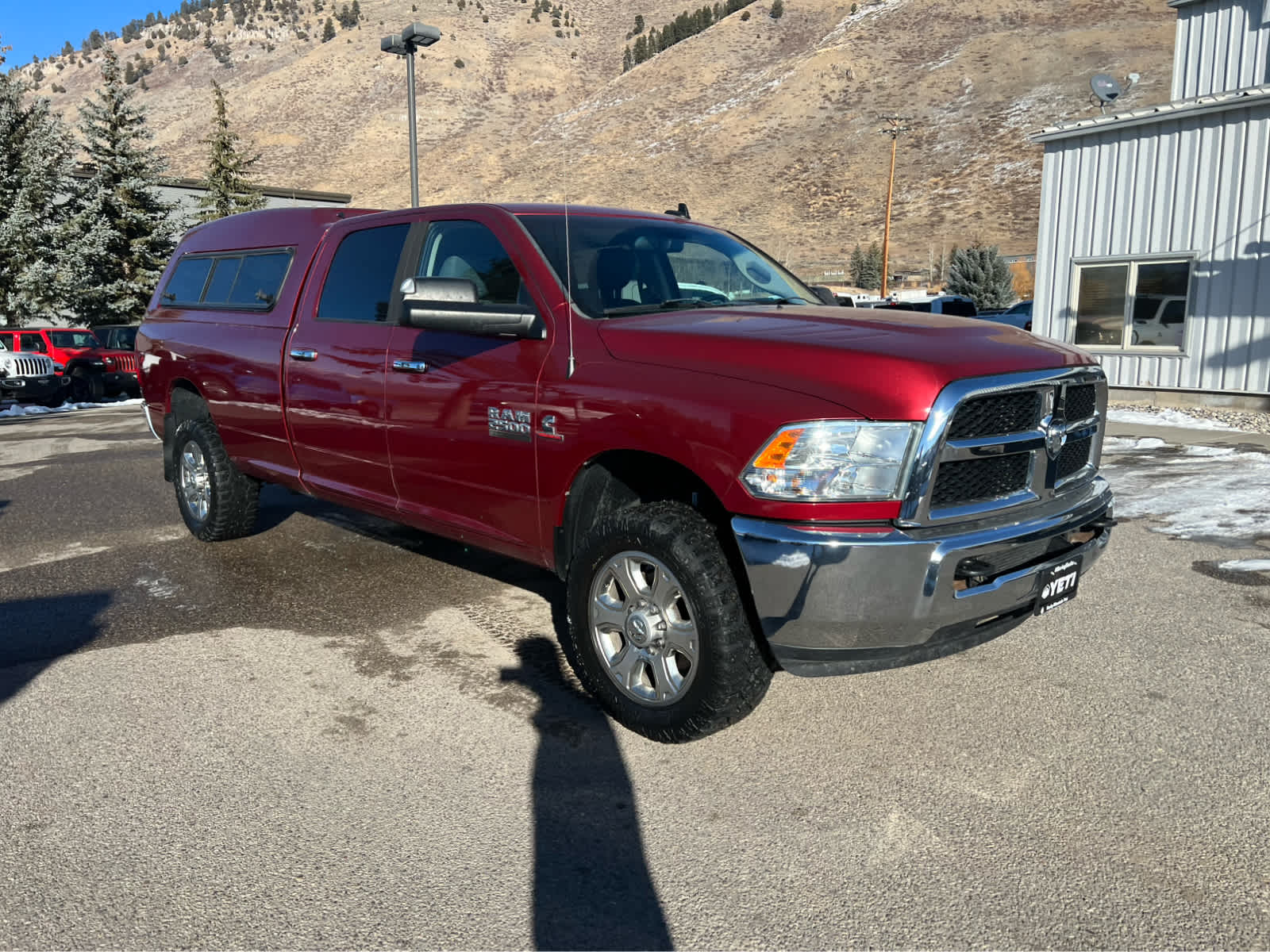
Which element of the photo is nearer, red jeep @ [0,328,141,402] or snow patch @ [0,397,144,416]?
snow patch @ [0,397,144,416]

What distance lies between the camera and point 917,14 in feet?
320

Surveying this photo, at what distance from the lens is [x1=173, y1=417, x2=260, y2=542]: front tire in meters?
6.20

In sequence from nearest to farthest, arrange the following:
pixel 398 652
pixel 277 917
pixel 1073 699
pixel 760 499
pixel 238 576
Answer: pixel 277 917 < pixel 760 499 < pixel 1073 699 < pixel 398 652 < pixel 238 576

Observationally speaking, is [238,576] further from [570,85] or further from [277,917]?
[570,85]

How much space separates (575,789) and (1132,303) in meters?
13.7

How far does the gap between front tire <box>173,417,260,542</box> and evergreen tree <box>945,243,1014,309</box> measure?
35.4 metres

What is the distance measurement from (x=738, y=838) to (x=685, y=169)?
83.5 meters

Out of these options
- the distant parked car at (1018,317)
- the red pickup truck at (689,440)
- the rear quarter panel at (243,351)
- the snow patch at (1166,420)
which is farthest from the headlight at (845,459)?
the distant parked car at (1018,317)

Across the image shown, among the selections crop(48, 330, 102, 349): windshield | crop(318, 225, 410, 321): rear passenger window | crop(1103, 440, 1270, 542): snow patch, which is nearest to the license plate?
crop(318, 225, 410, 321): rear passenger window

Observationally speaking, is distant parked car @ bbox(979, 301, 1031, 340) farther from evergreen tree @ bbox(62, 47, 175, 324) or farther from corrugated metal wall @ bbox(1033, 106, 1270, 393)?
evergreen tree @ bbox(62, 47, 175, 324)

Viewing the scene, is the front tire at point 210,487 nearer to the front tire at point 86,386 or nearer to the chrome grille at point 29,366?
the chrome grille at point 29,366

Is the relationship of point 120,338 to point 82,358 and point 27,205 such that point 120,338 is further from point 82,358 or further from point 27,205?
point 27,205

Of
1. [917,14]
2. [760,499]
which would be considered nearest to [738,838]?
[760,499]

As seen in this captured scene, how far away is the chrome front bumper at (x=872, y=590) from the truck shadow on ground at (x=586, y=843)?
74 centimetres
